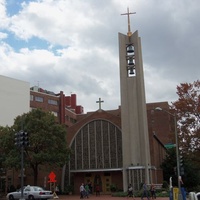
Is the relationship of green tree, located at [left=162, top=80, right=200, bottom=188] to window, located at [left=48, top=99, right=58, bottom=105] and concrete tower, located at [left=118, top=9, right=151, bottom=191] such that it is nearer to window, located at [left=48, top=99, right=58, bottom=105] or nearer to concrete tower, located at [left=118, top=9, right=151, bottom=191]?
concrete tower, located at [left=118, top=9, right=151, bottom=191]

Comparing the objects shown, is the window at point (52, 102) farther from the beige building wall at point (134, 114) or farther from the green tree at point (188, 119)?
the green tree at point (188, 119)

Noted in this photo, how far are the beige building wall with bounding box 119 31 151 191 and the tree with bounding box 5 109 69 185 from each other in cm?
785

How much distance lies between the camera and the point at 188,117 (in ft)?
131

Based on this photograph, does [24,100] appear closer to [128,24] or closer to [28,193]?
[128,24]

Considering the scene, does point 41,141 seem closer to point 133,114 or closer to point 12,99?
point 133,114

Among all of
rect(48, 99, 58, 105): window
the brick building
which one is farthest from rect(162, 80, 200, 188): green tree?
rect(48, 99, 58, 105): window

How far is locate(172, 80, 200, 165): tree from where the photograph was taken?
38766mm

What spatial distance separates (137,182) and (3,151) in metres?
16.8

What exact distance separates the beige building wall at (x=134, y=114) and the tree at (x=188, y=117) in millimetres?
7071

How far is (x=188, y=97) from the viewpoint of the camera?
40531mm

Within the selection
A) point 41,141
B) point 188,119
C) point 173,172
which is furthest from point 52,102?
point 188,119

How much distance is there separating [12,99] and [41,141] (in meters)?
43.4

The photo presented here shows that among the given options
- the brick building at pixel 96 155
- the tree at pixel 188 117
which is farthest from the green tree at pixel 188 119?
the brick building at pixel 96 155

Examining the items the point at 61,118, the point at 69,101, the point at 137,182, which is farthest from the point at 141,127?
the point at 69,101
